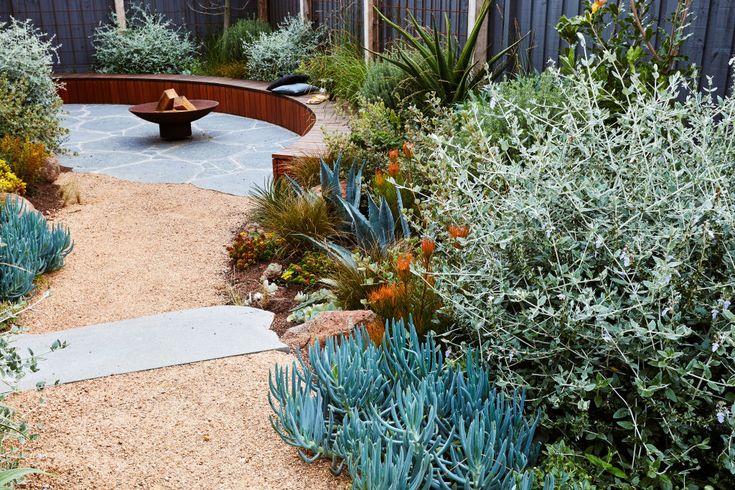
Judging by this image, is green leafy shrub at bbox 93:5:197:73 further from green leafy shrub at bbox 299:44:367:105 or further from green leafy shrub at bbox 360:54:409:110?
green leafy shrub at bbox 360:54:409:110

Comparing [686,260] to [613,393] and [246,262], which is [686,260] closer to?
[613,393]

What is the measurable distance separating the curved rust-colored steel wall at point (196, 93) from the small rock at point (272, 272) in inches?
175

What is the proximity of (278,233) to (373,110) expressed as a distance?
61.1 inches

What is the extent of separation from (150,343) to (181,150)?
214 inches

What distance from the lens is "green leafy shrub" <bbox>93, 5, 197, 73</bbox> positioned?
11789 millimetres

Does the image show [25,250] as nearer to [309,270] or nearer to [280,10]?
[309,270]

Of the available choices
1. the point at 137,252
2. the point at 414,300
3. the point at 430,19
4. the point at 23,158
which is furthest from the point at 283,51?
the point at 414,300

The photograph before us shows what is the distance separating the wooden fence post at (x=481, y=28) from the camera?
6836 millimetres

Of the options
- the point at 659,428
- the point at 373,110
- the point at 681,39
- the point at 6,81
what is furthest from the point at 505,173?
the point at 6,81

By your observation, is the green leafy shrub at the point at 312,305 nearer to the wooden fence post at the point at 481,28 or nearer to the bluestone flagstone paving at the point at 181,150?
the bluestone flagstone paving at the point at 181,150

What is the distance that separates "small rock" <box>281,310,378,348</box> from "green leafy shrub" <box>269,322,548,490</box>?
0.55 m

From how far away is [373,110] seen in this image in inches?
233

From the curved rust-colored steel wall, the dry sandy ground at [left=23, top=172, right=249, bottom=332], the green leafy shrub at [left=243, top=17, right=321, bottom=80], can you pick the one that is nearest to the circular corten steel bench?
the curved rust-colored steel wall

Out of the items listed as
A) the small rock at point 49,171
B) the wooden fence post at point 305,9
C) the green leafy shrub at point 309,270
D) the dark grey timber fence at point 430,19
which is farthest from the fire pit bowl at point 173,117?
the green leafy shrub at point 309,270
